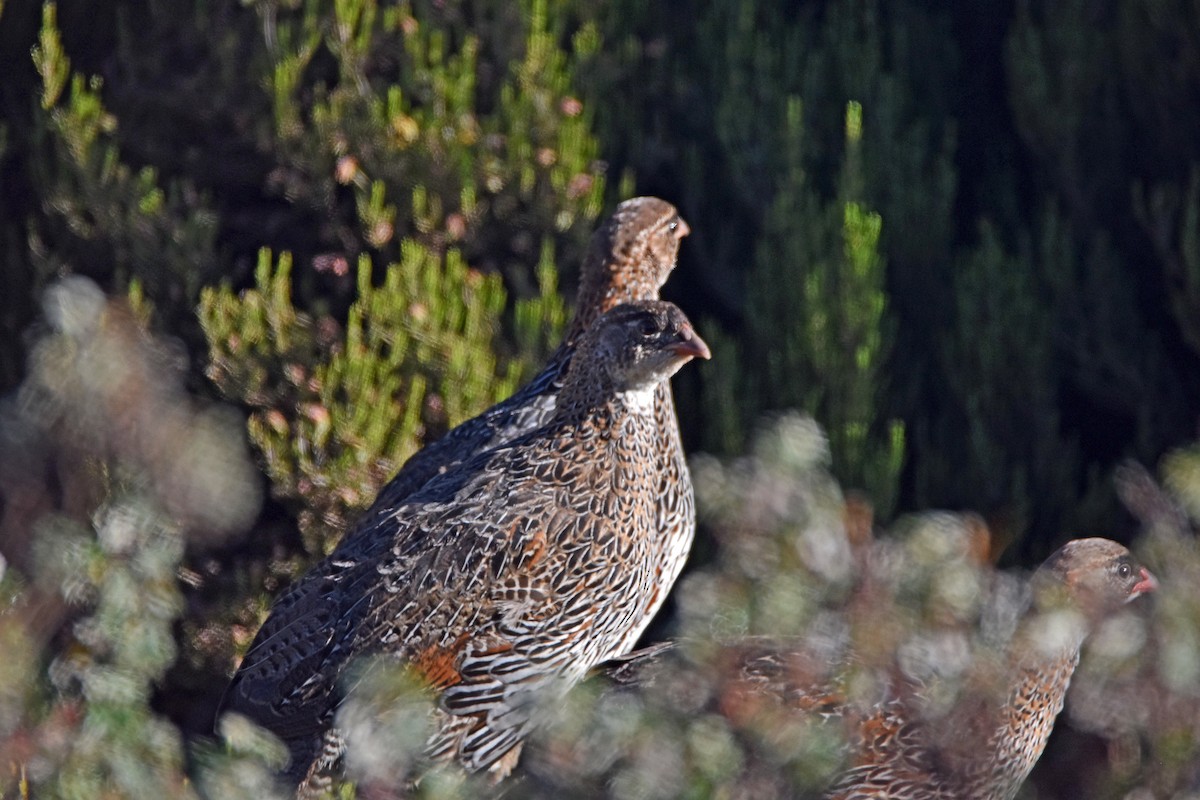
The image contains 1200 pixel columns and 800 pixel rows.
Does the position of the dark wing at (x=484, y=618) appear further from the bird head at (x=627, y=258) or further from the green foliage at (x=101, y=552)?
the green foliage at (x=101, y=552)

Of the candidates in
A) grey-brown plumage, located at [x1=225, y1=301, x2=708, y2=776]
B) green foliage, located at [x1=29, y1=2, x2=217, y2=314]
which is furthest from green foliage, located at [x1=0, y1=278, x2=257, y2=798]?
green foliage, located at [x1=29, y1=2, x2=217, y2=314]

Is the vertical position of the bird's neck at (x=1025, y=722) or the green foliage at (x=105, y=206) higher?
the green foliage at (x=105, y=206)

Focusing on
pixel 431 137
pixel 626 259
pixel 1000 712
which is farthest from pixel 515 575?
pixel 431 137

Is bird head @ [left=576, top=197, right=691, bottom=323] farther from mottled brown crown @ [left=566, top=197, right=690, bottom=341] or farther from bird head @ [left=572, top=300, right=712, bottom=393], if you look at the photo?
bird head @ [left=572, top=300, right=712, bottom=393]

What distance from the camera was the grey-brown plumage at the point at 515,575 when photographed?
4605mm

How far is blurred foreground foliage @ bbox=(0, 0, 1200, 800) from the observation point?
599cm

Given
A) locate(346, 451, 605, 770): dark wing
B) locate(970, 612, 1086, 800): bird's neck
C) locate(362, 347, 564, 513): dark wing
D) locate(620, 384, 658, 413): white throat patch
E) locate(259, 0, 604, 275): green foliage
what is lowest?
locate(970, 612, 1086, 800): bird's neck

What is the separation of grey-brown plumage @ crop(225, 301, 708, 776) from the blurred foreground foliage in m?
1.12

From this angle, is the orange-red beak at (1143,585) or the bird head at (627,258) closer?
the orange-red beak at (1143,585)

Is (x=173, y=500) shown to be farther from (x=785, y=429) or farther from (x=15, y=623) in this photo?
(x=785, y=429)

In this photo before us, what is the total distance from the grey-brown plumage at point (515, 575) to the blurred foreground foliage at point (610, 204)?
1.12 m

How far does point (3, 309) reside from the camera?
660 centimetres

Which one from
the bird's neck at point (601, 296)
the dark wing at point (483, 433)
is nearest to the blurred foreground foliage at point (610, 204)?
the bird's neck at point (601, 296)

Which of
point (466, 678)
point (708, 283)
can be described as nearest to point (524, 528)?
point (466, 678)
